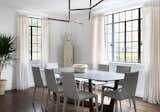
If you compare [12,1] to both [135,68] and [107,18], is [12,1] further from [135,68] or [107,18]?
[135,68]

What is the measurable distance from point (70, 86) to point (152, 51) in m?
2.40

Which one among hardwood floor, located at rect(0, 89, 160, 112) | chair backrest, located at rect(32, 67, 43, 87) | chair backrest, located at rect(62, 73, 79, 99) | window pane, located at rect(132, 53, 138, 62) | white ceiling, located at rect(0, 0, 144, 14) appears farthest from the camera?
window pane, located at rect(132, 53, 138, 62)

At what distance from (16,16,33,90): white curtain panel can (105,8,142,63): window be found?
254cm

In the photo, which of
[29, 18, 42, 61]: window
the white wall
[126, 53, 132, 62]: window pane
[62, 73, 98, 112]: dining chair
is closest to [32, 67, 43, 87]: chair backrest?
[62, 73, 98, 112]: dining chair

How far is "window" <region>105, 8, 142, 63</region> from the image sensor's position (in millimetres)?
5332

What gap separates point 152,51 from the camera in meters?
4.61

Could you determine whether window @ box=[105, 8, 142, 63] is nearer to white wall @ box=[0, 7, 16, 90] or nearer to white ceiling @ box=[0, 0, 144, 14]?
white ceiling @ box=[0, 0, 144, 14]

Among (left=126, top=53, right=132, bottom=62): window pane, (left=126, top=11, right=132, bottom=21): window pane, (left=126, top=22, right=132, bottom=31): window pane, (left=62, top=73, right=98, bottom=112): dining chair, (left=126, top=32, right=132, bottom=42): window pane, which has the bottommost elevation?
(left=62, top=73, right=98, bottom=112): dining chair

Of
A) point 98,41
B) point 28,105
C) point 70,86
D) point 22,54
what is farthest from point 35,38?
point 70,86

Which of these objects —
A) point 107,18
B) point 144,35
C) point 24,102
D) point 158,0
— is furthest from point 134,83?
point 107,18

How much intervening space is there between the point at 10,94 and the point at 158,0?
453 cm

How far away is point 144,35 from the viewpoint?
480 cm

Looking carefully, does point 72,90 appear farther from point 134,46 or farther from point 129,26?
point 129,26

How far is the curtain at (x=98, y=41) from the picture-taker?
602 centimetres
